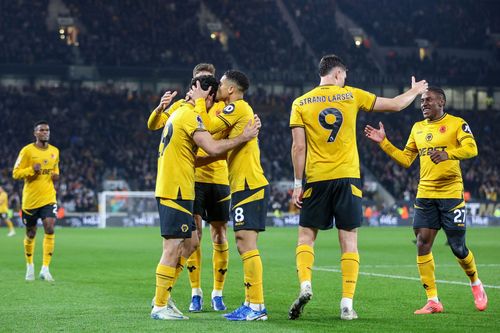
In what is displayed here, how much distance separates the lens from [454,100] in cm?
6456

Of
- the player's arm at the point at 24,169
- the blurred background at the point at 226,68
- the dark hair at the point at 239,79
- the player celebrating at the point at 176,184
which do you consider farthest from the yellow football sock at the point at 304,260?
the blurred background at the point at 226,68

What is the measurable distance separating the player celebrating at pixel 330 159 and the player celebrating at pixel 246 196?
431 millimetres

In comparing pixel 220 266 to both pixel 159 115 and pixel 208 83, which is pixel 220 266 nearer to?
pixel 159 115

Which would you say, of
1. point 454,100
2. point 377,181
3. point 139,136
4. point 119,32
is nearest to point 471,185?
point 377,181

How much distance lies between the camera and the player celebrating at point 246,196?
31.8 ft

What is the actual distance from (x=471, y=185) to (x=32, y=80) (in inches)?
1044

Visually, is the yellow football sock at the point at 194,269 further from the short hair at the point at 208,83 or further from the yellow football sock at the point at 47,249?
the yellow football sock at the point at 47,249

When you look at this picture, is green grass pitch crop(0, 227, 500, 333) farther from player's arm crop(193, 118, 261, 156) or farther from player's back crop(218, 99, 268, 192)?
player's arm crop(193, 118, 261, 156)

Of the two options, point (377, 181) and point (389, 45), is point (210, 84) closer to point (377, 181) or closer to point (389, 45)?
point (377, 181)

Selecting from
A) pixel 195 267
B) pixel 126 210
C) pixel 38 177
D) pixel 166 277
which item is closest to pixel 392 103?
pixel 166 277

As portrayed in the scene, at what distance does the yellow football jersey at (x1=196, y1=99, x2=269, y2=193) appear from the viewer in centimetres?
988

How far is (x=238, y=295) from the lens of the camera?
41.9 feet

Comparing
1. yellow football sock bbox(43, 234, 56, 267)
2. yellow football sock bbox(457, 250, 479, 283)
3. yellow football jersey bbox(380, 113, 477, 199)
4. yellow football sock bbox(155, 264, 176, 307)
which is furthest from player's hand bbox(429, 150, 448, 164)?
yellow football sock bbox(43, 234, 56, 267)

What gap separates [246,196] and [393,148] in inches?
94.3
